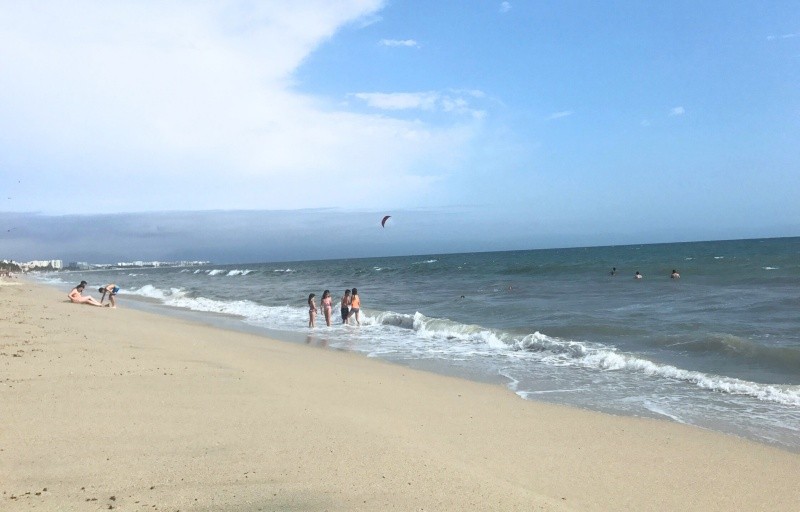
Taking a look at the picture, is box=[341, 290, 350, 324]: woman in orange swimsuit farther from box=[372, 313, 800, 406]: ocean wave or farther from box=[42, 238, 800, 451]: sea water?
box=[372, 313, 800, 406]: ocean wave

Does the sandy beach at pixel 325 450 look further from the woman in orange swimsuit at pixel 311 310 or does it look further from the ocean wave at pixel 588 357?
the woman in orange swimsuit at pixel 311 310

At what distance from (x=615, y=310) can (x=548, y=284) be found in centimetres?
1478

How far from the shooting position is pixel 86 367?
7.38 m

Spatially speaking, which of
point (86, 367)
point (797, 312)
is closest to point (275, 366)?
point (86, 367)

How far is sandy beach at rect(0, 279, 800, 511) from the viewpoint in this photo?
3.69 metres

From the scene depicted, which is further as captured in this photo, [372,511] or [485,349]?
[485,349]

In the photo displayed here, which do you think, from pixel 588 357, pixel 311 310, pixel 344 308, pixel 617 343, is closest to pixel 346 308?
pixel 344 308

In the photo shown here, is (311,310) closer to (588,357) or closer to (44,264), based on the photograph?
(588,357)

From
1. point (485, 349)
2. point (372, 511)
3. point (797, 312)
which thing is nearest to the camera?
point (372, 511)

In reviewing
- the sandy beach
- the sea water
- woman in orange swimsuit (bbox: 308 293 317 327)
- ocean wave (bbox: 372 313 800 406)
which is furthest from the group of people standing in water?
the sandy beach

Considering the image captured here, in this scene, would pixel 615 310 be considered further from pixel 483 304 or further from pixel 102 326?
pixel 102 326

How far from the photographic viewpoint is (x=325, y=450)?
4551 mm

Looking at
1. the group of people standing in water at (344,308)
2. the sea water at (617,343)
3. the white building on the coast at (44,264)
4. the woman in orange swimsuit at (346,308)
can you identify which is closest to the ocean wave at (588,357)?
the sea water at (617,343)

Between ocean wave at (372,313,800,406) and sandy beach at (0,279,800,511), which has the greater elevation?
sandy beach at (0,279,800,511)
